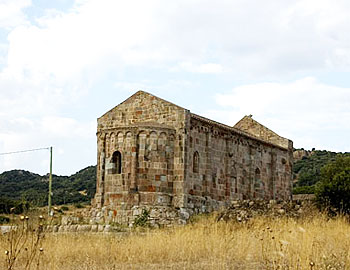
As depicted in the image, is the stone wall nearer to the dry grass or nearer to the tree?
the tree

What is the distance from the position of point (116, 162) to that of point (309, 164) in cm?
3685

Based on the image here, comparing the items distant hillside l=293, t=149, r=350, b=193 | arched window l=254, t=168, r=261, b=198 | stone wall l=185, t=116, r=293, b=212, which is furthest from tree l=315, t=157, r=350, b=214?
distant hillside l=293, t=149, r=350, b=193

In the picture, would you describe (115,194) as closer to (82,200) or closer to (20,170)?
(82,200)

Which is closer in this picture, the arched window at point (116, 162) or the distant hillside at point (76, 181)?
the arched window at point (116, 162)

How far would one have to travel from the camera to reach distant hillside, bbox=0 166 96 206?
4674cm

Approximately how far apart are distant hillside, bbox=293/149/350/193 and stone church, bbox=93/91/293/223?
22.9 meters

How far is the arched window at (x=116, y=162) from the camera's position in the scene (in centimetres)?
2570

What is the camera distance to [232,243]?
12.3 metres

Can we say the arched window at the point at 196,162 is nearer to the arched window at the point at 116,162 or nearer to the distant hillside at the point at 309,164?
the arched window at the point at 116,162

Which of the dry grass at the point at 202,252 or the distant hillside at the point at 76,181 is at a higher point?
the distant hillside at the point at 76,181

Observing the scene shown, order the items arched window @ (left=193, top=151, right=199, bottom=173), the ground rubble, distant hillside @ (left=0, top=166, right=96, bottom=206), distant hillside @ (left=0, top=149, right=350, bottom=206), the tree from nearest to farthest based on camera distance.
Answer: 1. the ground rubble
2. the tree
3. arched window @ (left=193, top=151, right=199, bottom=173)
4. distant hillside @ (left=0, top=166, right=96, bottom=206)
5. distant hillside @ (left=0, top=149, right=350, bottom=206)

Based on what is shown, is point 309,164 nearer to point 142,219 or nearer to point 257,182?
point 257,182

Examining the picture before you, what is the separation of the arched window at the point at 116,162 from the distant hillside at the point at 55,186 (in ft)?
58.2

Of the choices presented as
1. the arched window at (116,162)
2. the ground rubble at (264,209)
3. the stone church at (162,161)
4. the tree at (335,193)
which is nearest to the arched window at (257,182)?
the stone church at (162,161)
